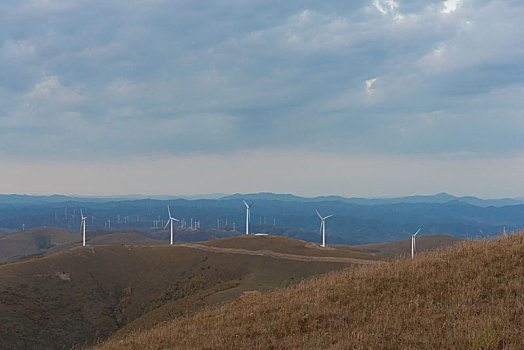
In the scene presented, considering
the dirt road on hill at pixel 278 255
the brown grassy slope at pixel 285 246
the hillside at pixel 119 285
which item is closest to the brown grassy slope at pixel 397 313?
the hillside at pixel 119 285

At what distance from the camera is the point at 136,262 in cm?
9675

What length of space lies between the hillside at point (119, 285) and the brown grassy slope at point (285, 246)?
6.00 feet

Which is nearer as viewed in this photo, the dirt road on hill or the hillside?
the hillside

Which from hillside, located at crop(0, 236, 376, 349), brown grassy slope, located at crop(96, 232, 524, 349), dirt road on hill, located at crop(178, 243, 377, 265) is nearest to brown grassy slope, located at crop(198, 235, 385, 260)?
hillside, located at crop(0, 236, 376, 349)

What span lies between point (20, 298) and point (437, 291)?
70717 millimetres

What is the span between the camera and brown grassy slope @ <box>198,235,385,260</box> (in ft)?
320

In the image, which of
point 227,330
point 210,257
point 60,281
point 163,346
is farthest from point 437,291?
point 210,257

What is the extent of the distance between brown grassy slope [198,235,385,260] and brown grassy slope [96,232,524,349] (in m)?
83.4

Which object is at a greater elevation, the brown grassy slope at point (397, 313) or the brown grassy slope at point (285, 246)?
the brown grassy slope at point (397, 313)

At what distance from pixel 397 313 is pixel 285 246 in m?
97.3

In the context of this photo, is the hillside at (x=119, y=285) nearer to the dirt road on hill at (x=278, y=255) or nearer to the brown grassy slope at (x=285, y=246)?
the dirt road on hill at (x=278, y=255)

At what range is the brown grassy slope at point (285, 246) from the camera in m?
97.7

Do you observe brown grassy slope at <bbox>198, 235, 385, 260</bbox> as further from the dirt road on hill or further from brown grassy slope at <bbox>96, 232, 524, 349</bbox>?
brown grassy slope at <bbox>96, 232, 524, 349</bbox>

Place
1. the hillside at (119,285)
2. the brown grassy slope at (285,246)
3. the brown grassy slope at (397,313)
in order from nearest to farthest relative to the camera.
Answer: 1. the brown grassy slope at (397,313)
2. the hillside at (119,285)
3. the brown grassy slope at (285,246)
